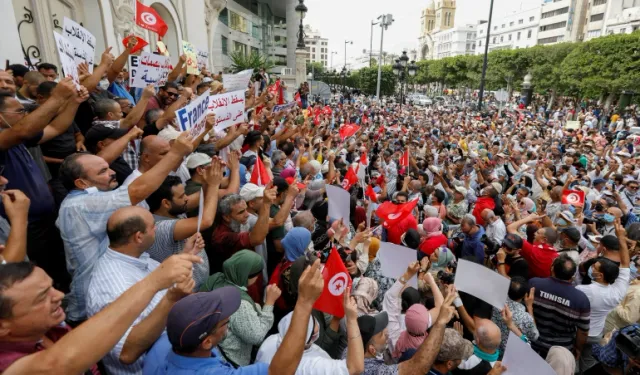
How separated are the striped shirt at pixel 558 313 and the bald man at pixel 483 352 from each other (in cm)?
97

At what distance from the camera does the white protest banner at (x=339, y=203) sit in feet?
13.7

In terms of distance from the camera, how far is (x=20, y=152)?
8.75ft

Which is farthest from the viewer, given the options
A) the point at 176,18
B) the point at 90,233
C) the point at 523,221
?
the point at 176,18

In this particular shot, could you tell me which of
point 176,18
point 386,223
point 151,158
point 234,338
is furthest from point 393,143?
point 234,338

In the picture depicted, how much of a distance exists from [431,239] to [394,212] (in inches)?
30.2

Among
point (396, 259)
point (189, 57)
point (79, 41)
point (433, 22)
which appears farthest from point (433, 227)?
point (433, 22)

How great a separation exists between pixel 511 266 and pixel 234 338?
3.16 m

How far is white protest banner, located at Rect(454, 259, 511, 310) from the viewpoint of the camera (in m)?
2.96

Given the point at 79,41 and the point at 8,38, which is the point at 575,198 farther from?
the point at 8,38

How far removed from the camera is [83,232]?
7.27ft

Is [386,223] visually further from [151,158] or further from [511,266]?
[151,158]

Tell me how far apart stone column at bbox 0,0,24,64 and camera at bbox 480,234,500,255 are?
23.0 ft

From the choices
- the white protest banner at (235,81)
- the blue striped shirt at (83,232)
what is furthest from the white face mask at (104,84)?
the blue striped shirt at (83,232)

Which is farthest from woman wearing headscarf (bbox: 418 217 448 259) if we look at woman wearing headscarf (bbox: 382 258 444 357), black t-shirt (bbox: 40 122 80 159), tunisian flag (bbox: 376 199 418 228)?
black t-shirt (bbox: 40 122 80 159)
